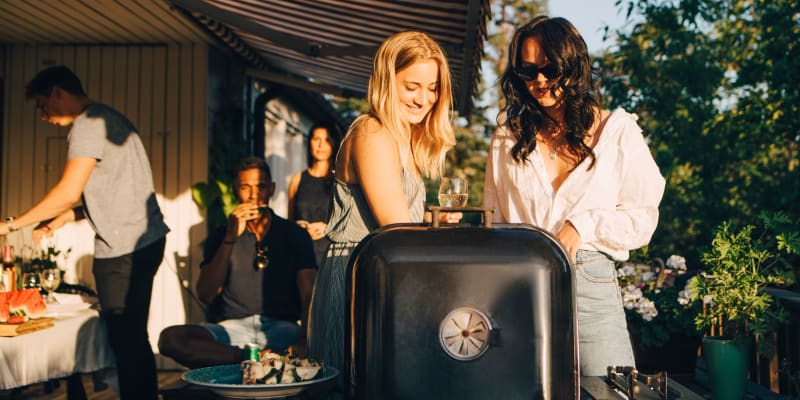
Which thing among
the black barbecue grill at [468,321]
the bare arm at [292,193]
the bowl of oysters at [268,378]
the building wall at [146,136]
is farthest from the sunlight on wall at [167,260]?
the black barbecue grill at [468,321]

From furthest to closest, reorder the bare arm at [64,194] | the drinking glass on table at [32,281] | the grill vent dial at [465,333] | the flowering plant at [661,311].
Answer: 1. the flowering plant at [661,311]
2. the drinking glass on table at [32,281]
3. the bare arm at [64,194]
4. the grill vent dial at [465,333]

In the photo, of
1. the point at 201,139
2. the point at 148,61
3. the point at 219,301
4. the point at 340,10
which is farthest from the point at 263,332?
the point at 148,61

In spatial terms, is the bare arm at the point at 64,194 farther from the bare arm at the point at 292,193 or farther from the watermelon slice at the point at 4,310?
the bare arm at the point at 292,193

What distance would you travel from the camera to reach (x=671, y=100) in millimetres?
8664

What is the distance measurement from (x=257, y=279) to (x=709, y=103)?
23.0ft

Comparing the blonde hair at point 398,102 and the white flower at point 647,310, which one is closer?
the blonde hair at point 398,102

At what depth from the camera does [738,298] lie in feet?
11.5

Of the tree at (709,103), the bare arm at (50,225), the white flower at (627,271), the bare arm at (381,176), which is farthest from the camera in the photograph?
the tree at (709,103)

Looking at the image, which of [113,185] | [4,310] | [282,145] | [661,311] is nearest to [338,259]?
[4,310]

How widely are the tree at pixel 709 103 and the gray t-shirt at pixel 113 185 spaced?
528 centimetres

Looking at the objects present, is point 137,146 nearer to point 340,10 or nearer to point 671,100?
point 340,10

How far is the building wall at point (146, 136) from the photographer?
6.36m

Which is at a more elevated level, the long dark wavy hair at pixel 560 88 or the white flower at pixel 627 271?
the long dark wavy hair at pixel 560 88

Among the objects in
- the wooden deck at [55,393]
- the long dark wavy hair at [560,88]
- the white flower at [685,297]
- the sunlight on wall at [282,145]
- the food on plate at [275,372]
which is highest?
the sunlight on wall at [282,145]
